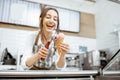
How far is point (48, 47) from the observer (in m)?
1.03

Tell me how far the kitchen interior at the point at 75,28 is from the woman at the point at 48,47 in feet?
2.07

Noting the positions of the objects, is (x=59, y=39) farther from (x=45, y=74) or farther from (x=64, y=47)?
(x=45, y=74)

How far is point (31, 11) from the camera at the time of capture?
2.43 meters

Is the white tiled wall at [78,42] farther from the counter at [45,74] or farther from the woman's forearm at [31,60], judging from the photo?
the counter at [45,74]

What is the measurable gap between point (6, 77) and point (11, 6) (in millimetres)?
1801

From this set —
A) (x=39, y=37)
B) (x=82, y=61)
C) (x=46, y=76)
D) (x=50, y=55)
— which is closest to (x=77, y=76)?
(x=46, y=76)

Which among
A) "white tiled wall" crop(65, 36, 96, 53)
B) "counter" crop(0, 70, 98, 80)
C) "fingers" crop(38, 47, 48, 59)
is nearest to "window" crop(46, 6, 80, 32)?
"white tiled wall" crop(65, 36, 96, 53)

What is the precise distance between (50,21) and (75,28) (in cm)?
158

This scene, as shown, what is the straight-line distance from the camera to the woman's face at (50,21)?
3.83 ft

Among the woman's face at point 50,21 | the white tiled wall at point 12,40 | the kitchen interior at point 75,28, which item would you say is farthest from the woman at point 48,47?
the white tiled wall at point 12,40

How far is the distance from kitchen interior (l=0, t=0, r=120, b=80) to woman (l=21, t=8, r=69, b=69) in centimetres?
63

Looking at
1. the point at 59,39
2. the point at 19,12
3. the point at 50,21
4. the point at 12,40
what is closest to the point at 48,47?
the point at 59,39

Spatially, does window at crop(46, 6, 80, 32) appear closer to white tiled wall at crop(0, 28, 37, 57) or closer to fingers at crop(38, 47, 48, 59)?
white tiled wall at crop(0, 28, 37, 57)

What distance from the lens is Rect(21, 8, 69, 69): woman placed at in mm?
947
